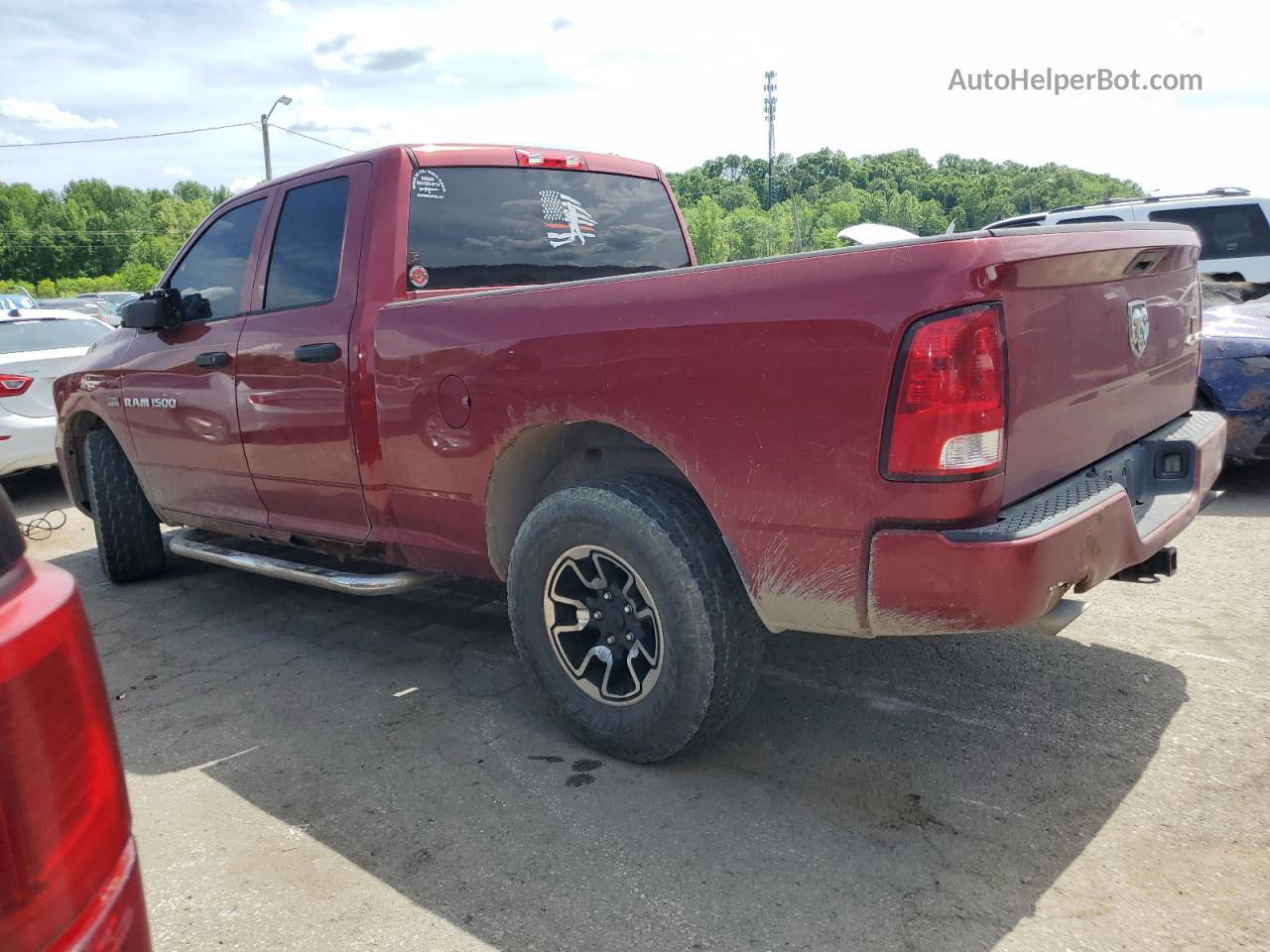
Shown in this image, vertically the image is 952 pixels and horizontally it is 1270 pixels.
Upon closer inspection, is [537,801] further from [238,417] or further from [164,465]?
[164,465]

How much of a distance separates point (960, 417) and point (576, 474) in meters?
1.49

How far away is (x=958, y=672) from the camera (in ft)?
11.9

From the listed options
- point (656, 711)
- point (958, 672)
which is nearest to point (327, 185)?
point (656, 711)

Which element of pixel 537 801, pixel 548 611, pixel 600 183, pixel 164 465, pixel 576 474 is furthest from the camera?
pixel 164 465

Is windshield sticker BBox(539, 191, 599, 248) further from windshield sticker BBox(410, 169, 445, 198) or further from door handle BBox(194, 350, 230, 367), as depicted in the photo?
door handle BBox(194, 350, 230, 367)

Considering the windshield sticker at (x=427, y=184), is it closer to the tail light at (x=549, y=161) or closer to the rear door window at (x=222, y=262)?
the tail light at (x=549, y=161)

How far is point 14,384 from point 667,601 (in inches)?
270

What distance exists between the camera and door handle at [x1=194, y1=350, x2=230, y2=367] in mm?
4285

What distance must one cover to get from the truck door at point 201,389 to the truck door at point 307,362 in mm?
141

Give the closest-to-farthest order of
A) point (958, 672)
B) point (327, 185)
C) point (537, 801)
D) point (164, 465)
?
point (537, 801) → point (958, 672) → point (327, 185) → point (164, 465)

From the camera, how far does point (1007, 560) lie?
2.22 m

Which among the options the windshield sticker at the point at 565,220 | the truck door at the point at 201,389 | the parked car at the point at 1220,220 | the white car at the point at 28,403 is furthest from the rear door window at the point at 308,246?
the parked car at the point at 1220,220

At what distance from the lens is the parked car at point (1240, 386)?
589cm

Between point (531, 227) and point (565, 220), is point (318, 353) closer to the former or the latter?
point (531, 227)
